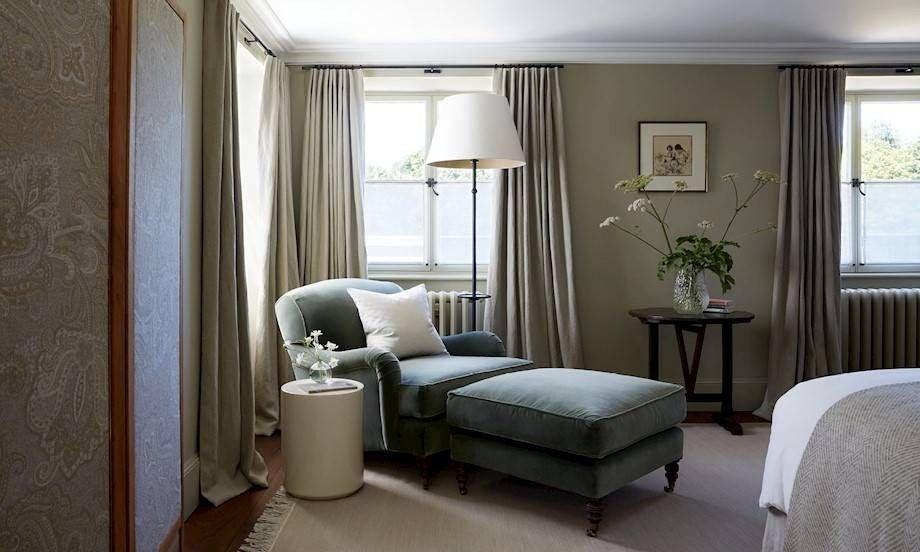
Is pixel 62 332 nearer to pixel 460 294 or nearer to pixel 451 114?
pixel 451 114

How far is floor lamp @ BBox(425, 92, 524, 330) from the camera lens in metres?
3.88

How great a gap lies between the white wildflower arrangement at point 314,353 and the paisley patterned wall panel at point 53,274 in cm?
170

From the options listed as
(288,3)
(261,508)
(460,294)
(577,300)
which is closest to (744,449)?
(577,300)

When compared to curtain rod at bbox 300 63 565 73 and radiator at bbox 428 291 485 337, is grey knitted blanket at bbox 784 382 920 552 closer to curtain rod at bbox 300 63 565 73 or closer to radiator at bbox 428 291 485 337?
radiator at bbox 428 291 485 337

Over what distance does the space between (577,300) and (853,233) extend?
2047 mm

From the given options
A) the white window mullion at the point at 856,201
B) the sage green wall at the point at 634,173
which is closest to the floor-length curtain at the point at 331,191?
the sage green wall at the point at 634,173

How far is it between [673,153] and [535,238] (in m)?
1.08

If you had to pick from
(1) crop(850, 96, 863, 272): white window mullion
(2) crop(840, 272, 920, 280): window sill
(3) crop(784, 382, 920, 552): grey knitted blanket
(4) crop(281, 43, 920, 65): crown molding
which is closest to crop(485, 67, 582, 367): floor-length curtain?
(4) crop(281, 43, 920, 65): crown molding

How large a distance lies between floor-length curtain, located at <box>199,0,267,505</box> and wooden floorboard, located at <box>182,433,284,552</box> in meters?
0.05

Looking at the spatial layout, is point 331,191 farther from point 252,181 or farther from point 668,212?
point 668,212

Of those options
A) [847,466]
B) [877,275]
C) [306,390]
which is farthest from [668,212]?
[847,466]

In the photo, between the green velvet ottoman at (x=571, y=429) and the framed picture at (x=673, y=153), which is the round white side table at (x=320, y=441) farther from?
the framed picture at (x=673, y=153)

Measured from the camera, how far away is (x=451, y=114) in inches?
156

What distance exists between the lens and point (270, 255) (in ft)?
13.7
